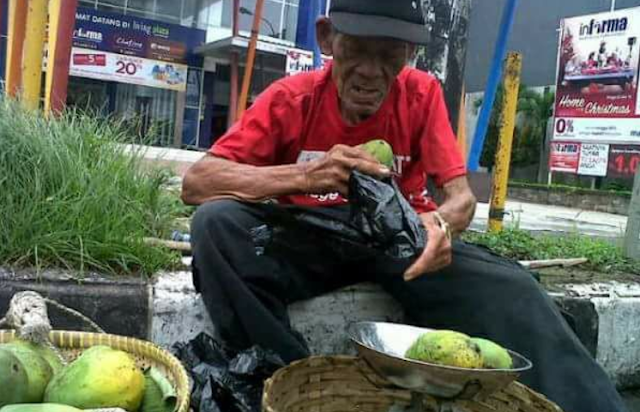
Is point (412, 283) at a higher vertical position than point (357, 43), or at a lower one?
lower

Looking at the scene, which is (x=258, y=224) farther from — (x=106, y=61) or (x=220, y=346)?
(x=106, y=61)

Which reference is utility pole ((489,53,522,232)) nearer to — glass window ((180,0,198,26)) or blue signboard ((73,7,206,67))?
blue signboard ((73,7,206,67))

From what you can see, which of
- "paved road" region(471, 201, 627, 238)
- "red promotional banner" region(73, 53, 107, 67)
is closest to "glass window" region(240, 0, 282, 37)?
"red promotional banner" region(73, 53, 107, 67)

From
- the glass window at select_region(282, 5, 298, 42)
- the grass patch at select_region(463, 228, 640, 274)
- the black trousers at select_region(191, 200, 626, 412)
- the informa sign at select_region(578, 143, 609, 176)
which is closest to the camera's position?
the black trousers at select_region(191, 200, 626, 412)

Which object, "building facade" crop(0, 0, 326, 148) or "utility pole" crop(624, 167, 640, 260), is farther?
"building facade" crop(0, 0, 326, 148)

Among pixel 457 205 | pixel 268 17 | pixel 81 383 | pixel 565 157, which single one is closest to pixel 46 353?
pixel 81 383

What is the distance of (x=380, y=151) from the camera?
2361mm

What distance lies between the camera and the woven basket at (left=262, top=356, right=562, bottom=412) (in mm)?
1869

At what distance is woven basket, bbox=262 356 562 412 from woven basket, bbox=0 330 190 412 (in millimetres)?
268

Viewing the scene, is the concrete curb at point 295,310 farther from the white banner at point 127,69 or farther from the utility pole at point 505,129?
the white banner at point 127,69

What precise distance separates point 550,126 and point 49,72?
2512 centimetres

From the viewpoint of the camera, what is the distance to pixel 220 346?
2246 mm

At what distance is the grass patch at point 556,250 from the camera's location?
3881 millimetres

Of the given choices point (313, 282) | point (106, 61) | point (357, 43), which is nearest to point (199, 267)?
point (313, 282)
